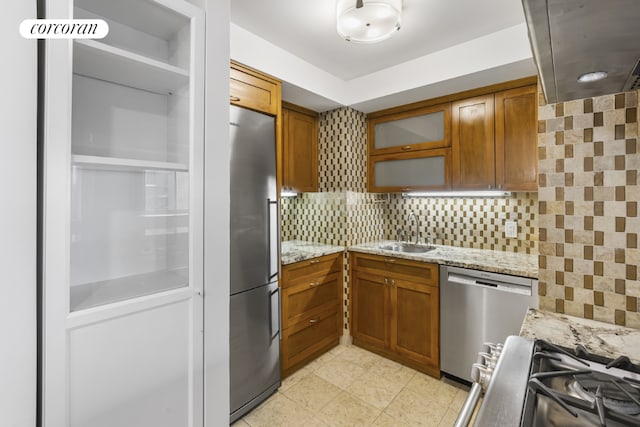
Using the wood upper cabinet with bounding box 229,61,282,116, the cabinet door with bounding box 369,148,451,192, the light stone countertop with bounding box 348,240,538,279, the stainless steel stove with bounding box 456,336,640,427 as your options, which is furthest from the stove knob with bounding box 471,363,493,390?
the cabinet door with bounding box 369,148,451,192

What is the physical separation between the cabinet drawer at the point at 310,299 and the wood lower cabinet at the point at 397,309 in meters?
0.19

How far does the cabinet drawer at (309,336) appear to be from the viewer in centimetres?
239

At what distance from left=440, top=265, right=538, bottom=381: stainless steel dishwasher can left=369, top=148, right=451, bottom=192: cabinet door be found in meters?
0.81

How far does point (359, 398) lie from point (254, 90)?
2.29 m

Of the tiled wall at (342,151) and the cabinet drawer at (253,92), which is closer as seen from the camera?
the cabinet drawer at (253,92)

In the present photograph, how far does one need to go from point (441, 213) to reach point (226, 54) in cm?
239

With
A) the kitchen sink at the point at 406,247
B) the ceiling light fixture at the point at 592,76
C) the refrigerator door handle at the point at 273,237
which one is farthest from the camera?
the kitchen sink at the point at 406,247

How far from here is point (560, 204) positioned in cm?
116

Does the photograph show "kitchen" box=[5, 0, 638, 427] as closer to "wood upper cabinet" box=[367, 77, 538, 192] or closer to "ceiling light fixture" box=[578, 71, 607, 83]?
"ceiling light fixture" box=[578, 71, 607, 83]

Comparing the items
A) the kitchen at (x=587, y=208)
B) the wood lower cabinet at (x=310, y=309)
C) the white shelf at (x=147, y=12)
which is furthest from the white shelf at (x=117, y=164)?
the wood lower cabinet at (x=310, y=309)

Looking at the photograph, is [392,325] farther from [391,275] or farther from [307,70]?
[307,70]

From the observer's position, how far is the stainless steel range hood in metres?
0.50

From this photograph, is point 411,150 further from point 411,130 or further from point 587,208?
point 587,208

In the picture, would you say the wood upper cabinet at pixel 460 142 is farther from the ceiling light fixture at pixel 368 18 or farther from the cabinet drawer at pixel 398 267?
the ceiling light fixture at pixel 368 18
